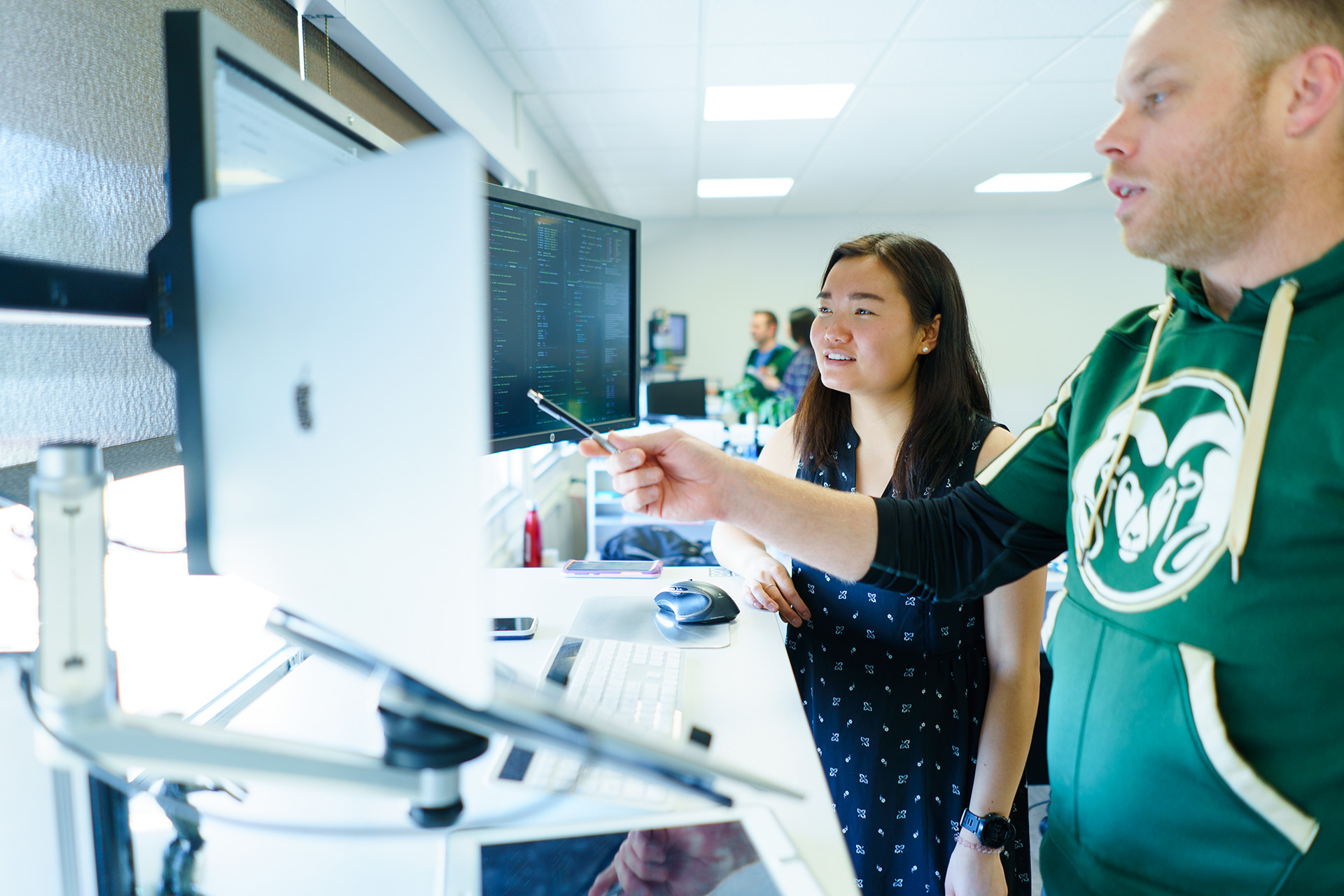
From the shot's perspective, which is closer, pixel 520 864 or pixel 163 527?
pixel 520 864

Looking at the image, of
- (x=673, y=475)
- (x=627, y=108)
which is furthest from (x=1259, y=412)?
(x=627, y=108)

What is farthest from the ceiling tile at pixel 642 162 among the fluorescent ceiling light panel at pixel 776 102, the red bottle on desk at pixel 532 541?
the red bottle on desk at pixel 532 541

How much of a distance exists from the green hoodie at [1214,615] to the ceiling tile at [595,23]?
2.36 m

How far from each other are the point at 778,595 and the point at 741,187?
497 centimetres

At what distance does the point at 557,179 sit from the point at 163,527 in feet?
13.0

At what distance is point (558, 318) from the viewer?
102 cm

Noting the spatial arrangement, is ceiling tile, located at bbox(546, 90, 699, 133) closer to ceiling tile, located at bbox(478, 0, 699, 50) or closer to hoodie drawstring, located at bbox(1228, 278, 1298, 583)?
ceiling tile, located at bbox(478, 0, 699, 50)

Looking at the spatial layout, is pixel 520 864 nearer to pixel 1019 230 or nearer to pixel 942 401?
pixel 942 401

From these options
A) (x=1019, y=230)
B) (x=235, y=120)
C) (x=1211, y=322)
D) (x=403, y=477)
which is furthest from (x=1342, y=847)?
(x=1019, y=230)

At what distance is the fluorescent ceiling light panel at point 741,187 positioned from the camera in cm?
532

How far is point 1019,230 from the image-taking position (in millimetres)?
6969

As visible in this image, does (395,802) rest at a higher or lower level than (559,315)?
lower

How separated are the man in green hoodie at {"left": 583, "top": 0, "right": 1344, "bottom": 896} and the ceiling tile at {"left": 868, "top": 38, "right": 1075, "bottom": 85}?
2.61 m

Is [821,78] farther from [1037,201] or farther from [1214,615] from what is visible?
[1037,201]
